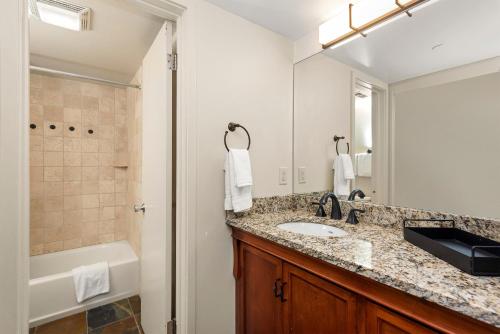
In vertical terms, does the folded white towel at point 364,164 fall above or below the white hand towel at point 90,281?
above

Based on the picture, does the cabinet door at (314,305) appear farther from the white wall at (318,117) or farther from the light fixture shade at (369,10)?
the light fixture shade at (369,10)

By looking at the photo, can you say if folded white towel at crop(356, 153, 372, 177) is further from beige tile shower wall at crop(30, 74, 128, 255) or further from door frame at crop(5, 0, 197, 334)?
beige tile shower wall at crop(30, 74, 128, 255)

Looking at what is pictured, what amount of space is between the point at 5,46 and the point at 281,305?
4.97 ft

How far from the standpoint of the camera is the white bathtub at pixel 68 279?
1798mm

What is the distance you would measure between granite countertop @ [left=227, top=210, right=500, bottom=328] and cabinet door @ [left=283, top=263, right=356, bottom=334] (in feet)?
0.44

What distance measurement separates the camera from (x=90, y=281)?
1970 mm

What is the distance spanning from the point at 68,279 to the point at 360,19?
2.78m

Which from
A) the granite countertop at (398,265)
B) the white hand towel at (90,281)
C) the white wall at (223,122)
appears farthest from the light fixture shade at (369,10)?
the white hand towel at (90,281)

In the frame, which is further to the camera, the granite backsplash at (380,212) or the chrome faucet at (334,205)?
the chrome faucet at (334,205)

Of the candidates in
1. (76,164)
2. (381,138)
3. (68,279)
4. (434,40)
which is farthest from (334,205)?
(76,164)

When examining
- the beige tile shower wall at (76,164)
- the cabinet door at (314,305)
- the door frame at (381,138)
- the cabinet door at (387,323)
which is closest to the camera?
the cabinet door at (387,323)

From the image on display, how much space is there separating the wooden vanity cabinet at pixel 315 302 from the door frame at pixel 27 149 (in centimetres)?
30

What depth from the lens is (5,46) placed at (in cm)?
84

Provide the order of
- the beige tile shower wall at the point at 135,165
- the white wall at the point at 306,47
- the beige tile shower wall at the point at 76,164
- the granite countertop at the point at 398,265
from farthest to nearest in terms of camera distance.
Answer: the beige tile shower wall at the point at 76,164, the beige tile shower wall at the point at 135,165, the white wall at the point at 306,47, the granite countertop at the point at 398,265
